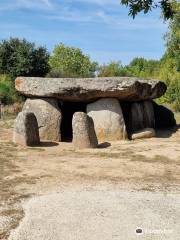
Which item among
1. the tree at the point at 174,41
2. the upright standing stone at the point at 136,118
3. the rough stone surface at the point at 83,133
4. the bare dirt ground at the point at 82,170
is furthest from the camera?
the tree at the point at 174,41

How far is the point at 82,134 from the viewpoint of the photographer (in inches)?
516

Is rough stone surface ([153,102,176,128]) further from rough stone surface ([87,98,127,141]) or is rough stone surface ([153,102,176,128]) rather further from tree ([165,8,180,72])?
tree ([165,8,180,72])

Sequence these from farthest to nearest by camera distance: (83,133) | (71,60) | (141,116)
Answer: (71,60)
(141,116)
(83,133)

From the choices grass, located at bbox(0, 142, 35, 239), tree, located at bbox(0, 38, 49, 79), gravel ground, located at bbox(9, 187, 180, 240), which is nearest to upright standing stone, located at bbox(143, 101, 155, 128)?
grass, located at bbox(0, 142, 35, 239)

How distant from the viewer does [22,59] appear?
1165 inches

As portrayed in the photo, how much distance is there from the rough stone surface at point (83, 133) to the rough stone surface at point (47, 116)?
1845 millimetres

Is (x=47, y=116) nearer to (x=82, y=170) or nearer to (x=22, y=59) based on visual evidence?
(x=82, y=170)

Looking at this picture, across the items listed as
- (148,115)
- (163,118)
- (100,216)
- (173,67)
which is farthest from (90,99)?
(173,67)

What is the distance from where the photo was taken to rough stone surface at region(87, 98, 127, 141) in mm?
14961

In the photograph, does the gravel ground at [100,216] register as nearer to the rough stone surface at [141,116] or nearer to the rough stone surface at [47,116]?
the rough stone surface at [47,116]

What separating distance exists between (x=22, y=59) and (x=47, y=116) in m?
15.2

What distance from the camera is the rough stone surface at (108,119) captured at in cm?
1496

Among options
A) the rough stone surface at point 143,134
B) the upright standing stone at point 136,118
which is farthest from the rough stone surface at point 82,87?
the rough stone surface at point 143,134

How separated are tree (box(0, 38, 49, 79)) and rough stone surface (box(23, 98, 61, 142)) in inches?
570
